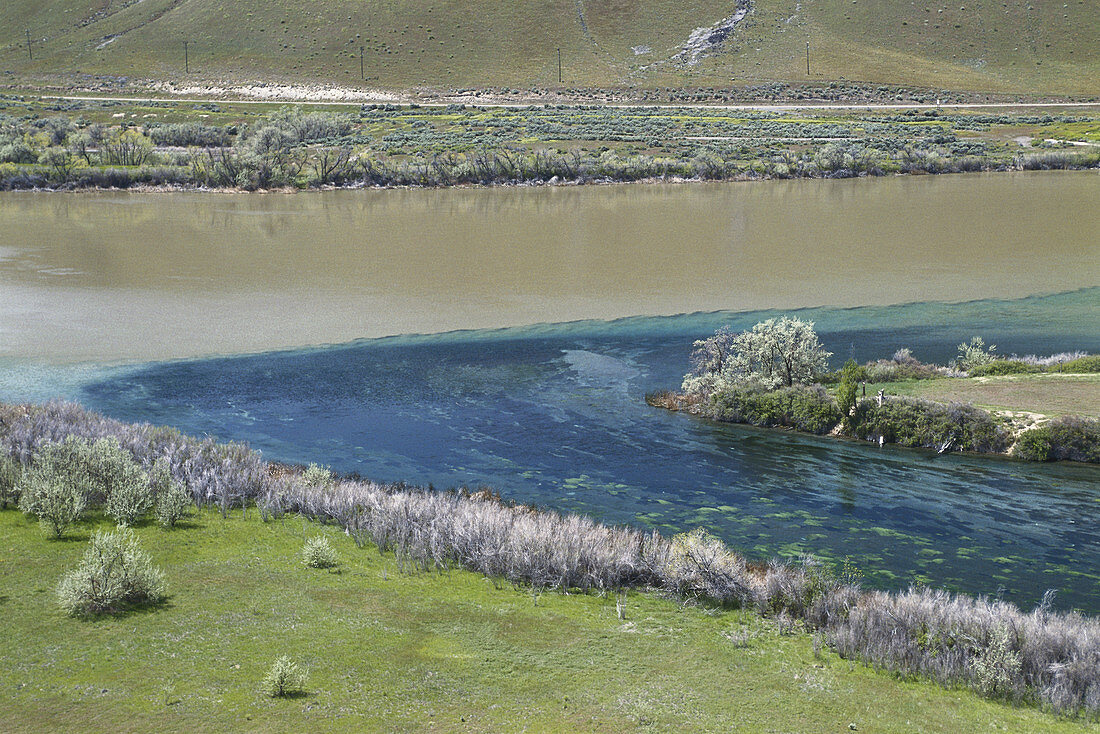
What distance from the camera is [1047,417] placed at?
20094 mm

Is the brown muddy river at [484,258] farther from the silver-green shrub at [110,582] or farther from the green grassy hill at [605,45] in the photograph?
the green grassy hill at [605,45]

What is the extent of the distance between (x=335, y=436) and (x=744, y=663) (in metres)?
13.0

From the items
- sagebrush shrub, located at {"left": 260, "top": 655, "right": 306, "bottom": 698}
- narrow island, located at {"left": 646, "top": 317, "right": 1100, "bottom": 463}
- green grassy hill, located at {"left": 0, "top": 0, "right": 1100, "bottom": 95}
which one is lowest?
narrow island, located at {"left": 646, "top": 317, "right": 1100, "bottom": 463}

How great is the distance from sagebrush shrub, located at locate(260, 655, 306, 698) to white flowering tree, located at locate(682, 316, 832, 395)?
1593 cm

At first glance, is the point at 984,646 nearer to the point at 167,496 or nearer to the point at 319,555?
the point at 319,555

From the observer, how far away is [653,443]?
20.8 meters

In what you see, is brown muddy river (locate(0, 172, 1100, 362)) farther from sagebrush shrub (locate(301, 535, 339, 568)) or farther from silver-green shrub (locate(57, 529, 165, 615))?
silver-green shrub (locate(57, 529, 165, 615))

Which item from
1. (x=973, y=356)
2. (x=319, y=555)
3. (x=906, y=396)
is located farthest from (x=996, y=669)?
(x=973, y=356)

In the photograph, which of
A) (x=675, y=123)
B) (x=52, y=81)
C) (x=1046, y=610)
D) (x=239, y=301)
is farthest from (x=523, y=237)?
(x=52, y=81)

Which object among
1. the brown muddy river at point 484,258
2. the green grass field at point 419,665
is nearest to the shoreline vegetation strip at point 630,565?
the green grass field at point 419,665

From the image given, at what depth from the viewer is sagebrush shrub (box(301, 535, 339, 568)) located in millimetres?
12445

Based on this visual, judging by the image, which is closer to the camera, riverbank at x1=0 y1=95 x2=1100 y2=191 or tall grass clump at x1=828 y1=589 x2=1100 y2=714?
tall grass clump at x1=828 y1=589 x2=1100 y2=714

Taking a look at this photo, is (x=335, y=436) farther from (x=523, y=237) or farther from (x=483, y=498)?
(x=523, y=237)

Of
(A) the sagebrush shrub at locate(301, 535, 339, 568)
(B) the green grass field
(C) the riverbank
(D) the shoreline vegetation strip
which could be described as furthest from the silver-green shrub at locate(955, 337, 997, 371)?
(C) the riverbank
